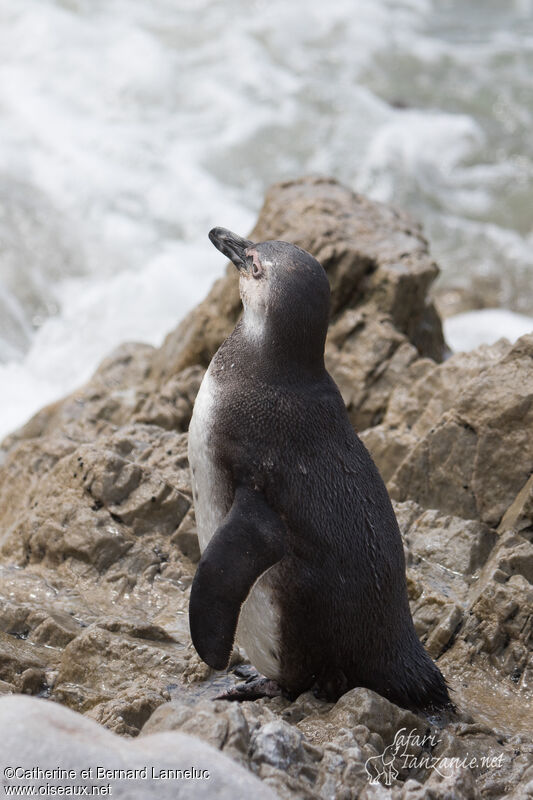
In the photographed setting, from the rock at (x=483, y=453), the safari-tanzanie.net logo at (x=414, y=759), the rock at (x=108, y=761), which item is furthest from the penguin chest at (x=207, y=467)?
the rock at (x=483, y=453)

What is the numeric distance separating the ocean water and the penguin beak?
6.22 m

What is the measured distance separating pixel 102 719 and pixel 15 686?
2.08 feet

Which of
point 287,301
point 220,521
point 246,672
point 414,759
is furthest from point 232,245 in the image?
point 414,759

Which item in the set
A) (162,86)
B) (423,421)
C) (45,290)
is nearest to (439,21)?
(162,86)

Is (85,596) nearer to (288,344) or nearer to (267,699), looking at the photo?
(267,699)

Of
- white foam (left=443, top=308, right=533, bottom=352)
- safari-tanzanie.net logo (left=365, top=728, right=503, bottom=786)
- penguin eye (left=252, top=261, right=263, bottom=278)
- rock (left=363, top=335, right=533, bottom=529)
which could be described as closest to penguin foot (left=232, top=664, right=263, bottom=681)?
safari-tanzanie.net logo (left=365, top=728, right=503, bottom=786)

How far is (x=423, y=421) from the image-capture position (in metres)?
6.41

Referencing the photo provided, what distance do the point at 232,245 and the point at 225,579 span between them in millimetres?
1558

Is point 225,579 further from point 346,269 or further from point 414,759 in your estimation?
point 346,269

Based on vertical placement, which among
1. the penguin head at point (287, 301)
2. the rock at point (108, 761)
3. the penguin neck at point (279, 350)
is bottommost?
the rock at point (108, 761)

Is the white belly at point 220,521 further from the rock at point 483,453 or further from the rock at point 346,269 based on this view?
the rock at point 346,269

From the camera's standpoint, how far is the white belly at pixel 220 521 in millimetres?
4102

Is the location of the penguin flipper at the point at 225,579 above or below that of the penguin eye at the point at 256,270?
below

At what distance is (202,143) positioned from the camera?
1677 cm
